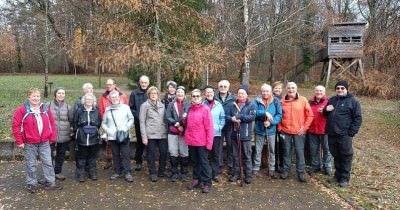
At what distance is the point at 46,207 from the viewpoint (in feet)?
18.5

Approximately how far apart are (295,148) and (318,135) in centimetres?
60

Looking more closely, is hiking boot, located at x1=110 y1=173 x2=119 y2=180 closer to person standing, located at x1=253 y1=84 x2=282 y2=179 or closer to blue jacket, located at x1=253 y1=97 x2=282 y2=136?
person standing, located at x1=253 y1=84 x2=282 y2=179

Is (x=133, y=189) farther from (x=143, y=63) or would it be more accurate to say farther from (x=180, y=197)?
(x=143, y=63)

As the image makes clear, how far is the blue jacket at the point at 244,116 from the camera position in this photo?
6816 millimetres

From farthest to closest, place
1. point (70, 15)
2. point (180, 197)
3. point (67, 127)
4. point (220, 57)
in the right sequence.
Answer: point (70, 15) → point (220, 57) → point (67, 127) → point (180, 197)

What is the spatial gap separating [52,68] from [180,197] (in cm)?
4606

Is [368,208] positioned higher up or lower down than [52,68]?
lower down

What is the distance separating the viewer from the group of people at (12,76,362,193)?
641 cm

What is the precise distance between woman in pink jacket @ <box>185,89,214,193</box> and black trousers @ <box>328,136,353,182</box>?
2154mm

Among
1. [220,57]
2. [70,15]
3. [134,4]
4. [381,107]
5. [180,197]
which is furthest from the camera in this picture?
[70,15]

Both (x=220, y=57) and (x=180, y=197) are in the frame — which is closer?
(x=180, y=197)

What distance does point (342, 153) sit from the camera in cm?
682

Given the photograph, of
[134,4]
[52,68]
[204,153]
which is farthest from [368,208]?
[52,68]

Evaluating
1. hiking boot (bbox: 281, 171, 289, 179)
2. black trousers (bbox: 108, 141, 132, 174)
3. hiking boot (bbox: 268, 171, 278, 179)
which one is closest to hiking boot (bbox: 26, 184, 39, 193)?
black trousers (bbox: 108, 141, 132, 174)
